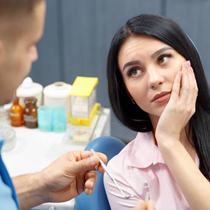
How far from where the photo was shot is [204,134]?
1.54 metres

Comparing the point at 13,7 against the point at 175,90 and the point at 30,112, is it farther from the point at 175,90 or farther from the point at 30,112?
the point at 30,112

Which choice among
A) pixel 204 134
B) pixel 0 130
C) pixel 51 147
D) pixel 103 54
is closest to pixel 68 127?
pixel 51 147

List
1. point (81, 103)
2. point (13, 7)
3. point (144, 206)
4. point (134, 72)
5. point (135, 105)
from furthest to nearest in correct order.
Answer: point (81, 103) < point (135, 105) < point (134, 72) < point (144, 206) < point (13, 7)

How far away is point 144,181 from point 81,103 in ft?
2.48

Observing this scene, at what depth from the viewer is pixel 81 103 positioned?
2.15 metres

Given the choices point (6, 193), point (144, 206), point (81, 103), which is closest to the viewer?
point (6, 193)

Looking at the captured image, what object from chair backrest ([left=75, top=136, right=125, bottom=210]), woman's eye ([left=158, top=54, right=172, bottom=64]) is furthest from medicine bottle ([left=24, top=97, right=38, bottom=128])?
woman's eye ([left=158, top=54, right=172, bottom=64])

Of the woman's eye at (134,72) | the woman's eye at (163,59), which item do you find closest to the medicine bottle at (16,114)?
the woman's eye at (134,72)

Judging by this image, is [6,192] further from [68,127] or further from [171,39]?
[68,127]

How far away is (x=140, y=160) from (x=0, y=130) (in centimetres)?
87

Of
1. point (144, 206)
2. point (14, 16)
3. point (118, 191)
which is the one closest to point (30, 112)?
point (118, 191)

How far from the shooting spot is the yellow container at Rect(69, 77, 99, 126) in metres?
2.13

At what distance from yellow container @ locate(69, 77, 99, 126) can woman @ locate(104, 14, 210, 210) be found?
529mm

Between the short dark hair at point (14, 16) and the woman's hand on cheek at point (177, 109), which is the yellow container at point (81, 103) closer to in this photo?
the woman's hand on cheek at point (177, 109)
